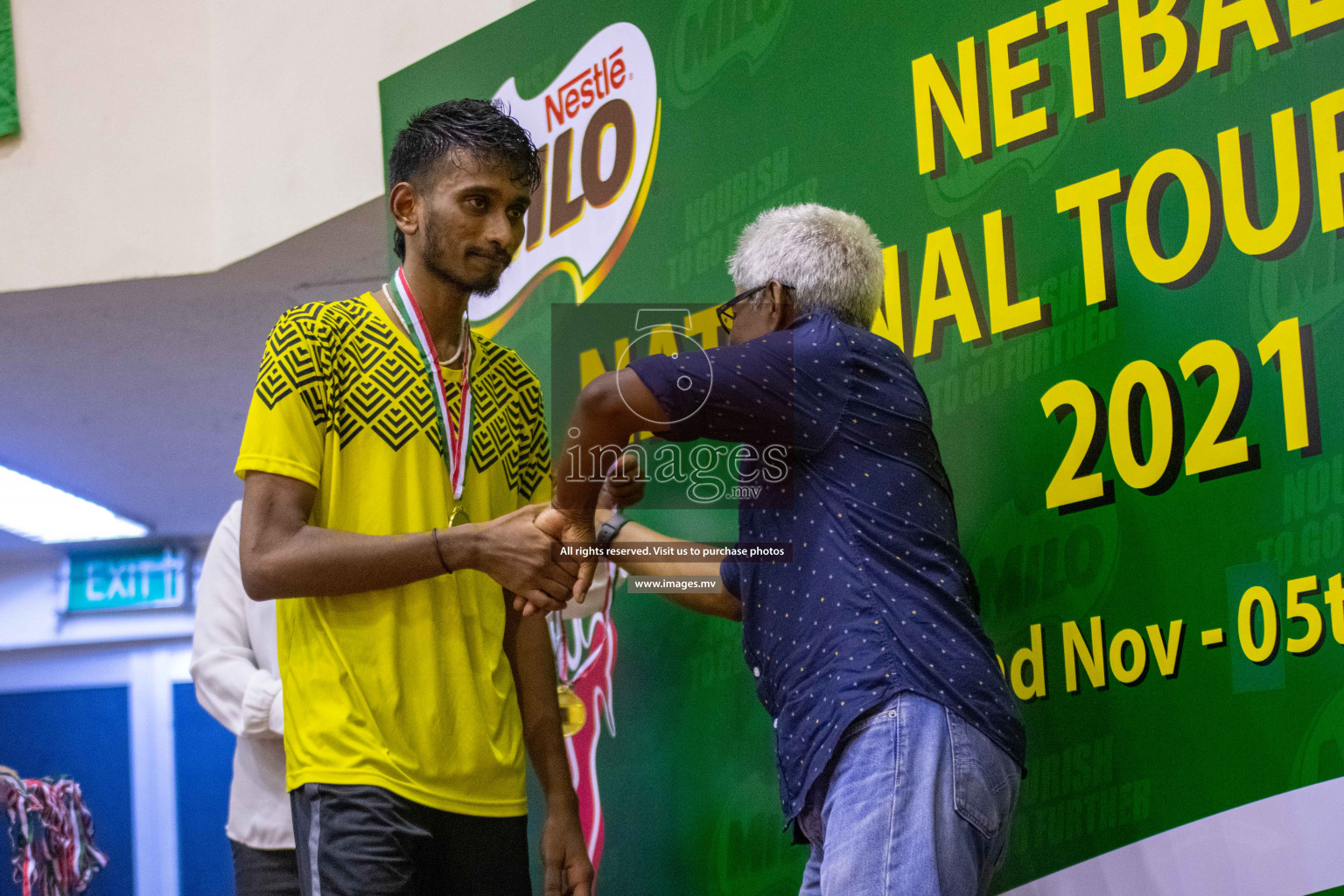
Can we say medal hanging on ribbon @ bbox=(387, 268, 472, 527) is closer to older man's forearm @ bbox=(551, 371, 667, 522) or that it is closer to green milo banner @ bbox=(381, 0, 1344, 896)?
older man's forearm @ bbox=(551, 371, 667, 522)

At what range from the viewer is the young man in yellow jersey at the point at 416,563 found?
1.73 meters

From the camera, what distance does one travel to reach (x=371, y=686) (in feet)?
5.79

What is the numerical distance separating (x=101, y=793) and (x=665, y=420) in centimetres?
744

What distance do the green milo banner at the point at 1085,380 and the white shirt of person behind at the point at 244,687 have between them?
0.76 m

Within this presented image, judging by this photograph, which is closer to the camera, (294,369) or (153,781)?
(294,369)

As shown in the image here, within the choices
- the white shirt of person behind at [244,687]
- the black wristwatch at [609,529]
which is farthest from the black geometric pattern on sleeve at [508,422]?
the white shirt of person behind at [244,687]

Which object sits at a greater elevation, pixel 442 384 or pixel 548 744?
pixel 442 384

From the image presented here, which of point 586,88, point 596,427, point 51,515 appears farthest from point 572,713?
point 51,515

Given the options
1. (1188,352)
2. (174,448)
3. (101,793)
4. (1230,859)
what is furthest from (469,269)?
(101,793)

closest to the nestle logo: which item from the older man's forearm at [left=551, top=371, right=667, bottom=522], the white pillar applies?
the older man's forearm at [left=551, top=371, right=667, bottom=522]

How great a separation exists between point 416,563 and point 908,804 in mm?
740

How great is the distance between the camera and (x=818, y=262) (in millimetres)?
1817

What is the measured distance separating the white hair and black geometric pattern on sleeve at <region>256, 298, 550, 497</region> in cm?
46

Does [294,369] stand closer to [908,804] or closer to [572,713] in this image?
[908,804]
